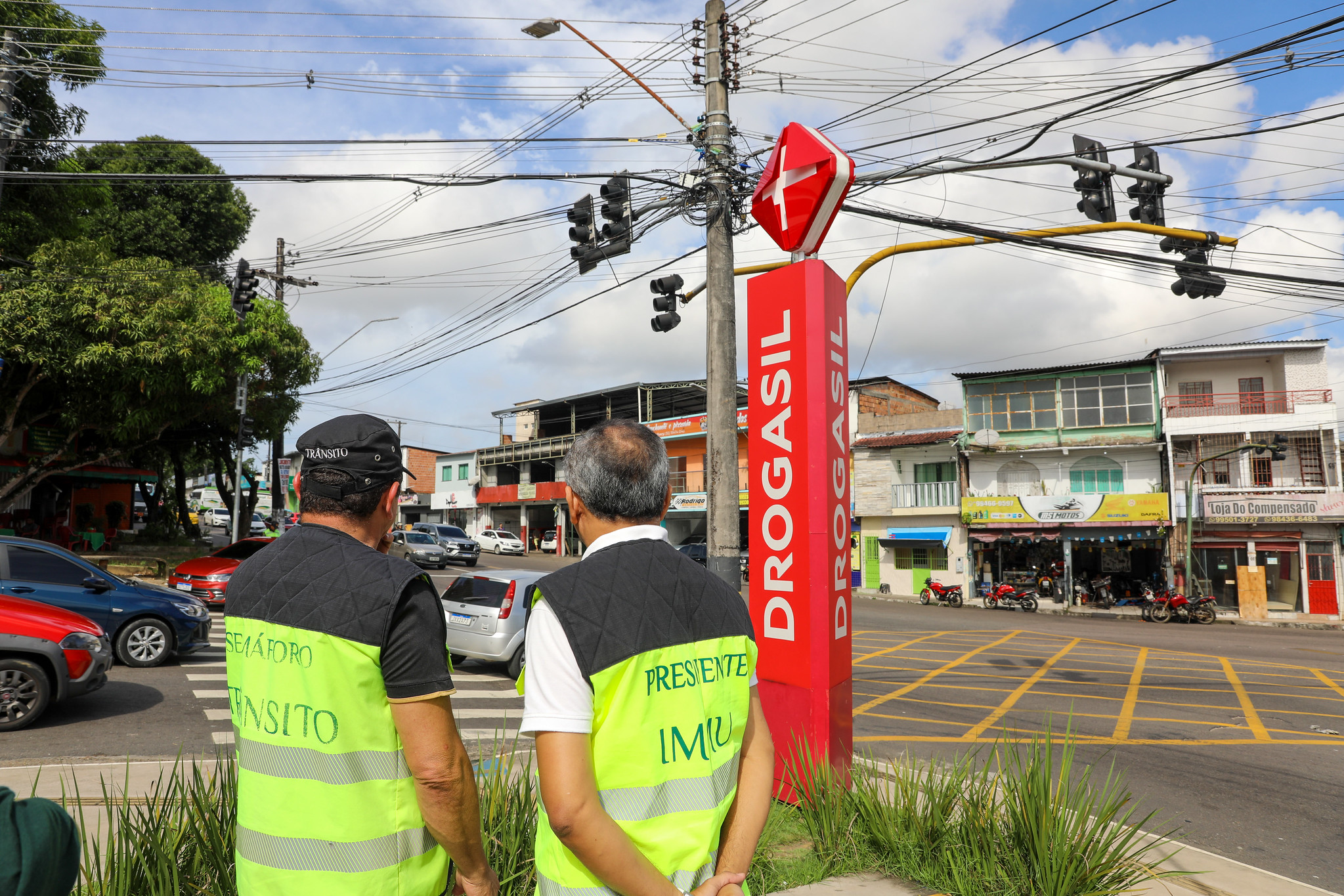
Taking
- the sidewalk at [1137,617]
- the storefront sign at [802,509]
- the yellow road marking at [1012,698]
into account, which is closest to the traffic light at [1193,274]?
the yellow road marking at [1012,698]

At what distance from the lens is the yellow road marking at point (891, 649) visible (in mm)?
14156

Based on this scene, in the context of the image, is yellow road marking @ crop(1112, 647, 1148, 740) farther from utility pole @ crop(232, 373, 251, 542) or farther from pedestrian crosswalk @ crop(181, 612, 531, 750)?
utility pole @ crop(232, 373, 251, 542)

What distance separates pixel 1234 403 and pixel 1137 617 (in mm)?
8991

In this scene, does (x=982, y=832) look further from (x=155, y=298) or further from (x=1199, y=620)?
(x=1199, y=620)

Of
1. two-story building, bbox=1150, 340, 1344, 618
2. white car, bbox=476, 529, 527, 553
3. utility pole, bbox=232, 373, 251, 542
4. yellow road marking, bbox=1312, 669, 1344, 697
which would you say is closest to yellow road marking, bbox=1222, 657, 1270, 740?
yellow road marking, bbox=1312, 669, 1344, 697

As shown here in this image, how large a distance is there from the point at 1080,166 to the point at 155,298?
20.1m

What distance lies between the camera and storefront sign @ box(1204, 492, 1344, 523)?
82.1ft

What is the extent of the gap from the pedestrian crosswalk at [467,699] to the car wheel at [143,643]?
412mm

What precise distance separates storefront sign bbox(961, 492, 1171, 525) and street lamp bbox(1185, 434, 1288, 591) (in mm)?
914

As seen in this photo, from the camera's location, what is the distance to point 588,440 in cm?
193

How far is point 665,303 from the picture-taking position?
9.32 metres

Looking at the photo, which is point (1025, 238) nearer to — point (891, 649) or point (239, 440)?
point (891, 649)

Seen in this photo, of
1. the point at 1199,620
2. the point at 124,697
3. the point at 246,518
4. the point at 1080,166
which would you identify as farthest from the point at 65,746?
the point at 1199,620

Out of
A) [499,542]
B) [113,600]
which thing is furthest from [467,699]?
[499,542]
